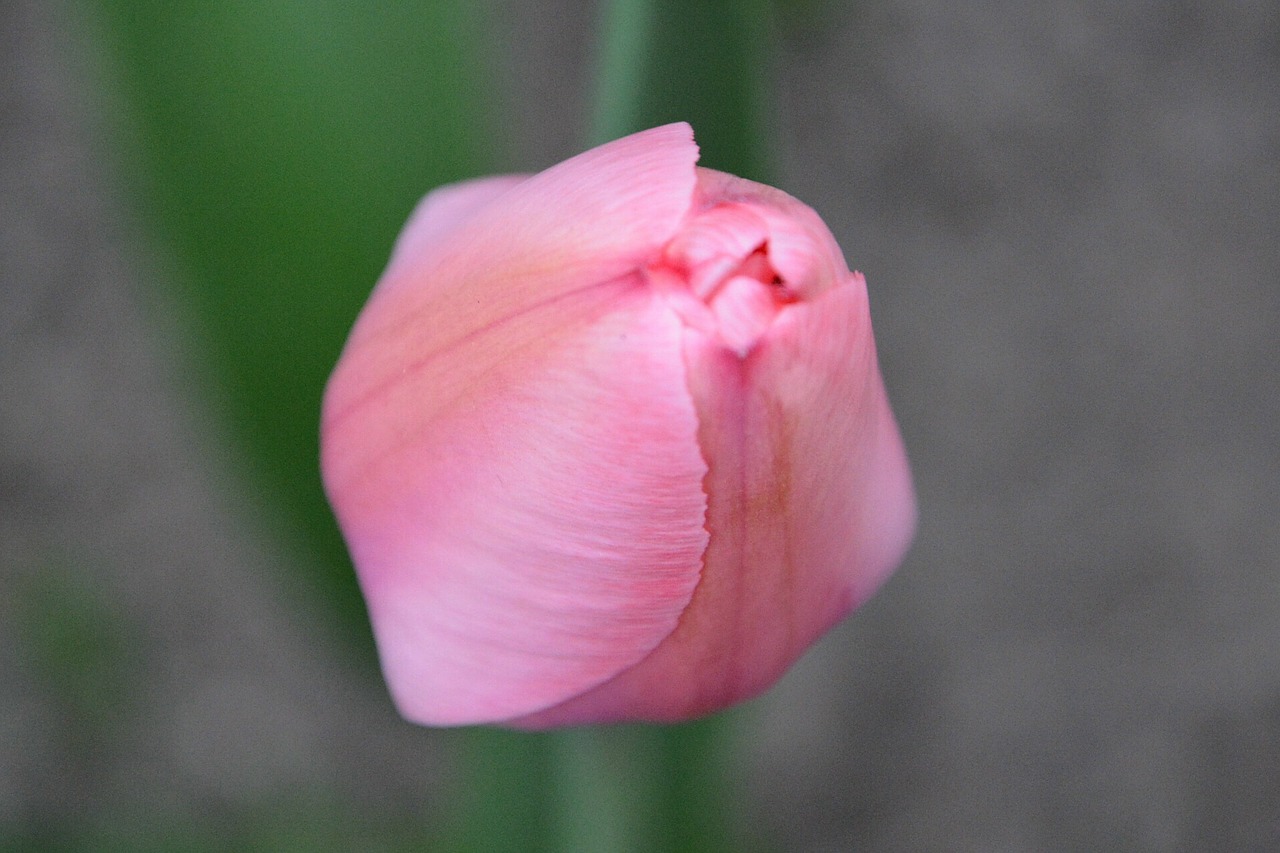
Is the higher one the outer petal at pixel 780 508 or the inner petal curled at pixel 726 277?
the inner petal curled at pixel 726 277

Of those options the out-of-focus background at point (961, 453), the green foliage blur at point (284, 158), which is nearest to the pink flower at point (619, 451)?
the green foliage blur at point (284, 158)

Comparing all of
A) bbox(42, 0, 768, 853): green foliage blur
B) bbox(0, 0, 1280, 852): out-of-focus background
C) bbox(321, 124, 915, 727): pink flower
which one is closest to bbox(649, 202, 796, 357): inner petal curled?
bbox(321, 124, 915, 727): pink flower

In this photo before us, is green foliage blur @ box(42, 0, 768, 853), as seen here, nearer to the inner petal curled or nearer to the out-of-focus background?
the inner petal curled

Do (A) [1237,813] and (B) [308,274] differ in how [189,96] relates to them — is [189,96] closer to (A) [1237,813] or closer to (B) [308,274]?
(B) [308,274]

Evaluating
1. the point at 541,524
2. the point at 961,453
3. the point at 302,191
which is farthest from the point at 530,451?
the point at 961,453

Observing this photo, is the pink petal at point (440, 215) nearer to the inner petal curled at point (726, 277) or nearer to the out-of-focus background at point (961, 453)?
the inner petal curled at point (726, 277)

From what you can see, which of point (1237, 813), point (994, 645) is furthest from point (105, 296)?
point (1237, 813)

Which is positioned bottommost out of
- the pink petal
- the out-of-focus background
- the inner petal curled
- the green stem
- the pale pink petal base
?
the out-of-focus background
